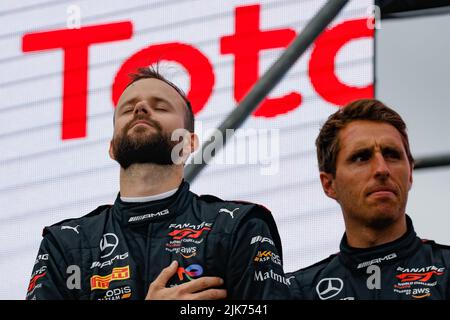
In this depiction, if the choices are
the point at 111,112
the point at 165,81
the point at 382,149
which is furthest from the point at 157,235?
the point at 111,112

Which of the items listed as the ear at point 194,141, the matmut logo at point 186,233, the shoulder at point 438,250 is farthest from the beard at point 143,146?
the shoulder at point 438,250

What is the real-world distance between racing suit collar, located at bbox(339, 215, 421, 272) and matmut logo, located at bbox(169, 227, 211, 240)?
2.40 ft

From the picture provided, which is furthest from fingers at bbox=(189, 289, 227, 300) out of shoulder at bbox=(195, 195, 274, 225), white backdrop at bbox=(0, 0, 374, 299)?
white backdrop at bbox=(0, 0, 374, 299)

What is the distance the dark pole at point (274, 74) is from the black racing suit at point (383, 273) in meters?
1.63

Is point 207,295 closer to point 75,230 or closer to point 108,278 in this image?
point 108,278

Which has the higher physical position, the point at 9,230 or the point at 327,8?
the point at 327,8

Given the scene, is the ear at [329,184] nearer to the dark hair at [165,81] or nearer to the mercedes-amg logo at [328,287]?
the mercedes-amg logo at [328,287]

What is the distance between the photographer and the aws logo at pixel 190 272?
4785 mm

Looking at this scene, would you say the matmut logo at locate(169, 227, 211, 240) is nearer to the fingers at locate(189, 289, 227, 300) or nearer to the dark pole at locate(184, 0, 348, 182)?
the fingers at locate(189, 289, 227, 300)

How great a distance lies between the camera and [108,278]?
4.89 meters
